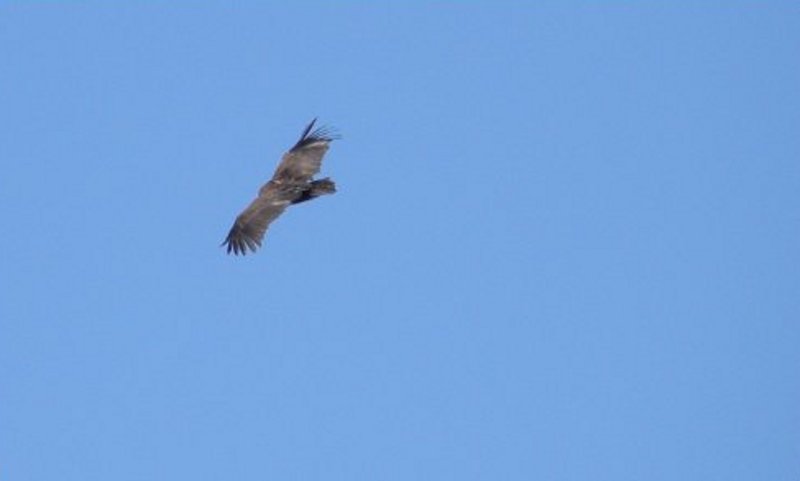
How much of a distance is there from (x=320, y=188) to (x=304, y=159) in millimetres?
2167

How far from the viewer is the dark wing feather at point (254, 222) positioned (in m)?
38.7

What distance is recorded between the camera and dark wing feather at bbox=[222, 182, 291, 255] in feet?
127

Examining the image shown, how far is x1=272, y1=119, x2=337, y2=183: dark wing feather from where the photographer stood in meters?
39.2

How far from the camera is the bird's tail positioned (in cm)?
3762

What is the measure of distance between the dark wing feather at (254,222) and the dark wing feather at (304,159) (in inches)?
21.2

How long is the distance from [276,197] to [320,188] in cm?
158

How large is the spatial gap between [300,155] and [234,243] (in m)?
2.83

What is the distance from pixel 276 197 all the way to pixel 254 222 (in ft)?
2.59

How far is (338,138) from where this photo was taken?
3994 centimetres

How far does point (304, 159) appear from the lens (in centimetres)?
3972

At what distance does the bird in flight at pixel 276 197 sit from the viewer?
3831cm

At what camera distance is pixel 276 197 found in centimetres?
3888

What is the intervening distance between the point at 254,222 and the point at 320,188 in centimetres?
210

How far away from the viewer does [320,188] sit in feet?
124
